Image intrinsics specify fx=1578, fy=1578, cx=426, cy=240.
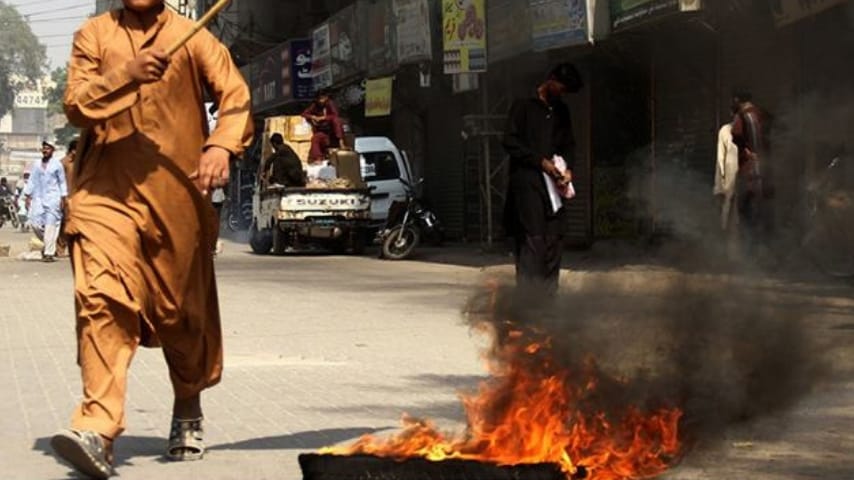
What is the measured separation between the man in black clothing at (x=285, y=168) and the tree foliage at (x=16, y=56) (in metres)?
138

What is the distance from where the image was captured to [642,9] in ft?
53.1

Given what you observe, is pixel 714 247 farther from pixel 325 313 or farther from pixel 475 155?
pixel 475 155

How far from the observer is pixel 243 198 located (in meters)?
38.0

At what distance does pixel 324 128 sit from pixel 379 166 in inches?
93.6

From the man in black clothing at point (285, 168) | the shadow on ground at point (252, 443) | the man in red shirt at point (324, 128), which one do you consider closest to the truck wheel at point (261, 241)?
the man in black clothing at point (285, 168)

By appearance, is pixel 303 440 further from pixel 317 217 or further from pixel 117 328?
pixel 317 217

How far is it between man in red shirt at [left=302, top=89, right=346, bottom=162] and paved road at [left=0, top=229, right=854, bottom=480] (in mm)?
9858

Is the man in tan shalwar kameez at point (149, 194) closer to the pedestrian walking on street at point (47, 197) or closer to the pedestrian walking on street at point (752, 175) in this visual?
the pedestrian walking on street at point (752, 175)

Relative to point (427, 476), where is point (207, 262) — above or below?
above

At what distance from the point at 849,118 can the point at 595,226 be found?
46.0ft

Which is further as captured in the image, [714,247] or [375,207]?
[375,207]

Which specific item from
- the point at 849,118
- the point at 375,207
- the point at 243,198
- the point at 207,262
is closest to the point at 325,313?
the point at 849,118

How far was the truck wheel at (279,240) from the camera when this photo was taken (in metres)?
24.3

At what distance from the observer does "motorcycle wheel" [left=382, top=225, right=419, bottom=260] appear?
2227 cm
